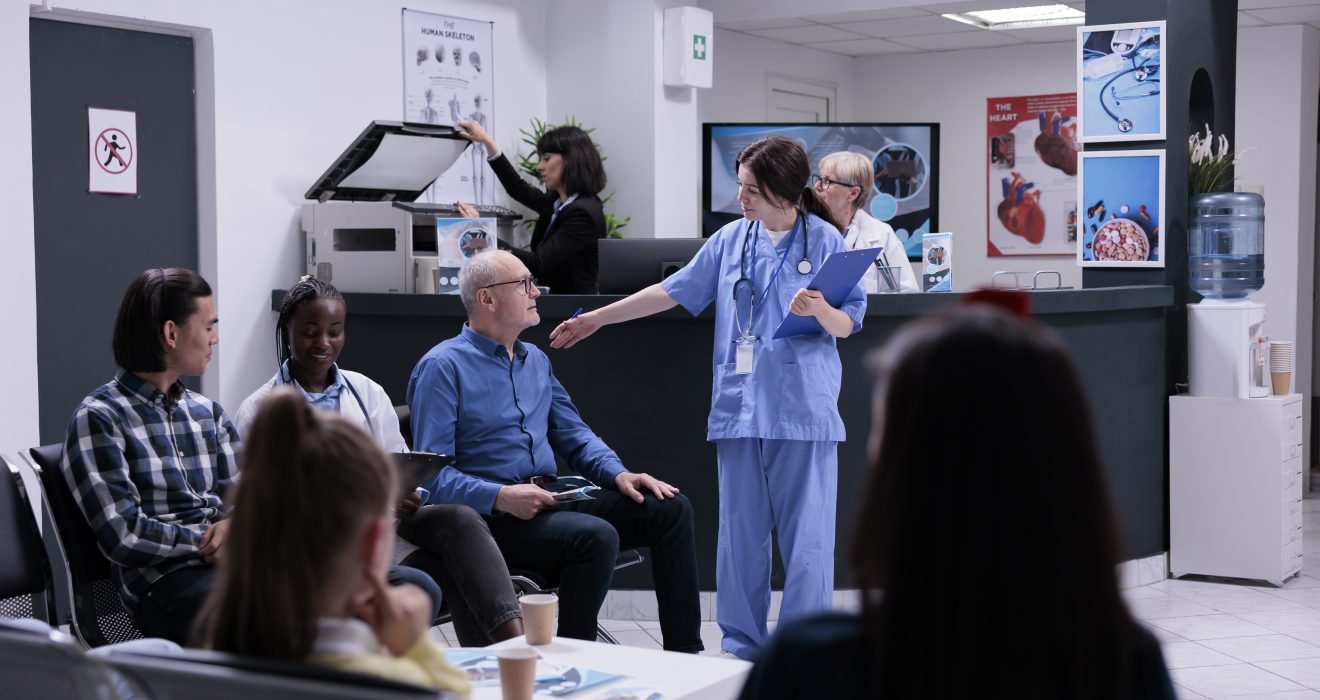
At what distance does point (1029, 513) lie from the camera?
3.21ft

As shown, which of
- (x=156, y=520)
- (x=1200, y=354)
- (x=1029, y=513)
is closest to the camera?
(x=1029, y=513)

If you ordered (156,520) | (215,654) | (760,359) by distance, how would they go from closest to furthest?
(215,654) < (156,520) < (760,359)

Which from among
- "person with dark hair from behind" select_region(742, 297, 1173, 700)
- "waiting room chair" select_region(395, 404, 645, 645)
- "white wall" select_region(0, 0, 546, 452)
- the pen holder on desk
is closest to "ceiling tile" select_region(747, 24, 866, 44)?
"white wall" select_region(0, 0, 546, 452)

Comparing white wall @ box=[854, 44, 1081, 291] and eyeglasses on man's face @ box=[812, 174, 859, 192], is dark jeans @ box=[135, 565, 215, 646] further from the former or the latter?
white wall @ box=[854, 44, 1081, 291]

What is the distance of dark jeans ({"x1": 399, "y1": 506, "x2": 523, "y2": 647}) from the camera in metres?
2.87

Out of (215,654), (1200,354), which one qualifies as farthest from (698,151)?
(215,654)

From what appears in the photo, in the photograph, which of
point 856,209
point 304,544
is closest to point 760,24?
point 856,209

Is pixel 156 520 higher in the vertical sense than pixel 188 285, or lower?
lower

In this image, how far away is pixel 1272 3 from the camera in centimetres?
660

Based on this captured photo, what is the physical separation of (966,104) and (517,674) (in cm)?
713

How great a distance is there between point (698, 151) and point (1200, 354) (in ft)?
10.1

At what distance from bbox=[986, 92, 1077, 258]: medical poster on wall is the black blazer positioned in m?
3.85

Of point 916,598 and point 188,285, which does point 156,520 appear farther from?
point 916,598

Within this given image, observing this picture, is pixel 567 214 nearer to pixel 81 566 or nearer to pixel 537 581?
pixel 537 581
